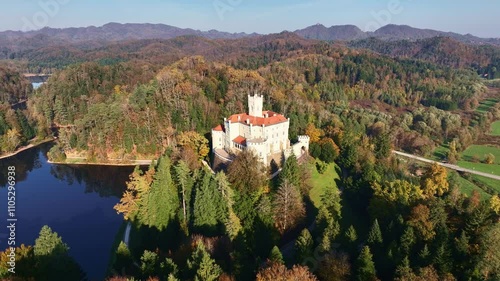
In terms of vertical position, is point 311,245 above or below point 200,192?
below

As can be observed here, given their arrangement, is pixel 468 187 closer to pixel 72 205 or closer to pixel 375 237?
pixel 375 237

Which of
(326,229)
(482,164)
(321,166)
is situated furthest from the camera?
(482,164)

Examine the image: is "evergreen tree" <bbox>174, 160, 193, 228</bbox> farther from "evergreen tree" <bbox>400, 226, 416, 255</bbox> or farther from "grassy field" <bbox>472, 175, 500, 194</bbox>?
"grassy field" <bbox>472, 175, 500, 194</bbox>

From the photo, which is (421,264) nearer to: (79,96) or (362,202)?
(362,202)

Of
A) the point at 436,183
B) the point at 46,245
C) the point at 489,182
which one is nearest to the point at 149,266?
the point at 46,245

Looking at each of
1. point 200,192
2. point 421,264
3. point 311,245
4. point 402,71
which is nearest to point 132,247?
point 200,192

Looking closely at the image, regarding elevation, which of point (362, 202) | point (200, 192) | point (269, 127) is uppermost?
point (269, 127)
